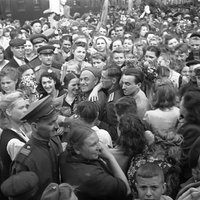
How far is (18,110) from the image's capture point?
3750 millimetres

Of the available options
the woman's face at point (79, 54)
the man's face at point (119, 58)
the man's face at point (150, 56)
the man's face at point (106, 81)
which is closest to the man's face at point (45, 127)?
the man's face at point (106, 81)

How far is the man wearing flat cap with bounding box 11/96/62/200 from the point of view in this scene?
301 cm

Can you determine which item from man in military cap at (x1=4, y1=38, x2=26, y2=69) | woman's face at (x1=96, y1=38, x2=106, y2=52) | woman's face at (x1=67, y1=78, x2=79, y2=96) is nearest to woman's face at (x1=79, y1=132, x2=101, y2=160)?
woman's face at (x1=67, y1=78, x2=79, y2=96)

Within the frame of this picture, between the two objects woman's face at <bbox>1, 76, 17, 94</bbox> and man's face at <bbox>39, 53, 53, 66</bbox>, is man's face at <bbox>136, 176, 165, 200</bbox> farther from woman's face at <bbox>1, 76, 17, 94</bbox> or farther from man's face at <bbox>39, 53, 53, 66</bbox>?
man's face at <bbox>39, 53, 53, 66</bbox>

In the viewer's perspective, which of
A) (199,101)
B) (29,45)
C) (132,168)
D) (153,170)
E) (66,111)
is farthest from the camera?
(29,45)

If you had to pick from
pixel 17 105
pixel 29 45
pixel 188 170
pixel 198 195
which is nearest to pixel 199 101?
pixel 188 170

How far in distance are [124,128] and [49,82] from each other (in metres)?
2.23

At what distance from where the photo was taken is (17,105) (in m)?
3.77

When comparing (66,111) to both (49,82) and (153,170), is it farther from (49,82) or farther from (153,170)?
(153,170)

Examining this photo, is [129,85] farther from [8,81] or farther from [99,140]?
[99,140]

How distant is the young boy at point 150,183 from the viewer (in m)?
2.86

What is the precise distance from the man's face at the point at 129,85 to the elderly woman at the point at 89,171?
1961 millimetres

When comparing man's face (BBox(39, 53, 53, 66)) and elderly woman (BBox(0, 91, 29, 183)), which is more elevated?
elderly woman (BBox(0, 91, 29, 183))

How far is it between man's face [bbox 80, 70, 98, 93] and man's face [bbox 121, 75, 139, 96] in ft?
1.76
